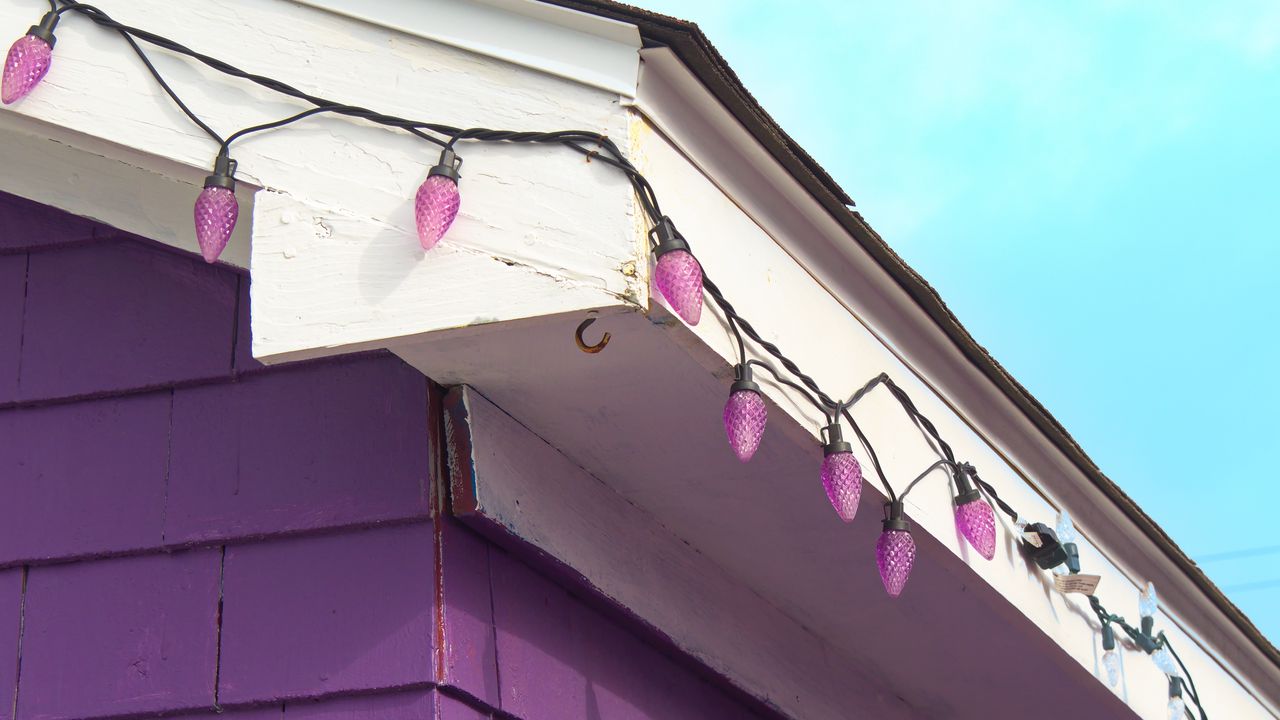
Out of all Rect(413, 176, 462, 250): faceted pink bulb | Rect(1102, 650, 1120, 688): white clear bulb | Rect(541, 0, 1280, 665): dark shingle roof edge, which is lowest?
Rect(1102, 650, 1120, 688): white clear bulb

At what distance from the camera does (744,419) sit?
5.38 ft

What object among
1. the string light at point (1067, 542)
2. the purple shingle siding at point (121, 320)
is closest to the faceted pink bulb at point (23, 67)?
the purple shingle siding at point (121, 320)

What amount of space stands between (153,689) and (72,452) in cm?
39

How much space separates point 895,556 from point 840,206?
1.55 ft

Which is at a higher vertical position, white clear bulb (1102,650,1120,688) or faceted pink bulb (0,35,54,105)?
faceted pink bulb (0,35,54,105)

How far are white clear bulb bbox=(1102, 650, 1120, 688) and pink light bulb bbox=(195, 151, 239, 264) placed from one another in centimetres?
166

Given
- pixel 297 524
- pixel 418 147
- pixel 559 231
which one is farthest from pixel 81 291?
pixel 559 231

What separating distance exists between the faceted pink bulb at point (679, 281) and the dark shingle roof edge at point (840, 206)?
27cm

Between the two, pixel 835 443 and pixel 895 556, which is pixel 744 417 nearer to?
pixel 835 443

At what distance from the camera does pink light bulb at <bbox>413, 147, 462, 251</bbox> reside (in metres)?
1.54

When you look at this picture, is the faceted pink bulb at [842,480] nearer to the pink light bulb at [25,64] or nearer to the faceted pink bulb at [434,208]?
the faceted pink bulb at [434,208]

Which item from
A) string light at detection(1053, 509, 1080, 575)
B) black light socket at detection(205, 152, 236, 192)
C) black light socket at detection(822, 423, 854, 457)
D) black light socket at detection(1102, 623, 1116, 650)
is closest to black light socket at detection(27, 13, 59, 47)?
black light socket at detection(205, 152, 236, 192)

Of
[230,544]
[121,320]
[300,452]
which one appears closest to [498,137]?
[300,452]

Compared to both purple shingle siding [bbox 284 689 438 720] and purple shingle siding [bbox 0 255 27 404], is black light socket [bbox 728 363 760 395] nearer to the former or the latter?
purple shingle siding [bbox 284 689 438 720]
